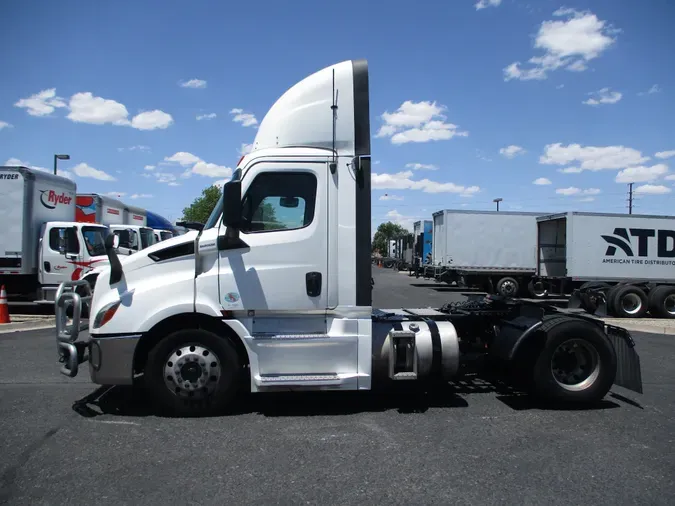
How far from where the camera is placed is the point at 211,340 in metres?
5.33

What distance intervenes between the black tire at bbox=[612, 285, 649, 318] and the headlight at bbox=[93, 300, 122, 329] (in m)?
15.1

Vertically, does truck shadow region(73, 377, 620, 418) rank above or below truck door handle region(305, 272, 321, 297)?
below

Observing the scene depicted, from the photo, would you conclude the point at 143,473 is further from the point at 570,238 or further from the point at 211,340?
the point at 570,238

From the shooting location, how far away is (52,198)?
1493cm

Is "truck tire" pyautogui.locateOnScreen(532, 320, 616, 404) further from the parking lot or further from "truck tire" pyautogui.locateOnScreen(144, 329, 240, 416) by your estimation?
"truck tire" pyautogui.locateOnScreen(144, 329, 240, 416)

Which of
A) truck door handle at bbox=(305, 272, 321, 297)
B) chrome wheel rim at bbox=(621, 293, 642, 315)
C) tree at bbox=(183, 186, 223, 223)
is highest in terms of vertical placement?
tree at bbox=(183, 186, 223, 223)

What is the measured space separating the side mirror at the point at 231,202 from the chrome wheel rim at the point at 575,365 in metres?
3.84

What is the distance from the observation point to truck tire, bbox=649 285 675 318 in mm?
16078

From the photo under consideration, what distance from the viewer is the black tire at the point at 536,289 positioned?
2225 cm

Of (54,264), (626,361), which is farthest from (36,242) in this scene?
(626,361)

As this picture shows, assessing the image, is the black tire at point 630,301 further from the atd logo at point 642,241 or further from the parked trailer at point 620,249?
the atd logo at point 642,241

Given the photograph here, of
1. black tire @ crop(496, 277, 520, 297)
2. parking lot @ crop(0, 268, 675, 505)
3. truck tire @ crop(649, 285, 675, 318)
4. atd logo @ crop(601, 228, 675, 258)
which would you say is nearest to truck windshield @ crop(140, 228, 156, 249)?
parking lot @ crop(0, 268, 675, 505)

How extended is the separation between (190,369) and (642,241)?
16992 mm

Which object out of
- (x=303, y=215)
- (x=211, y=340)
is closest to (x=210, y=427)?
(x=211, y=340)
